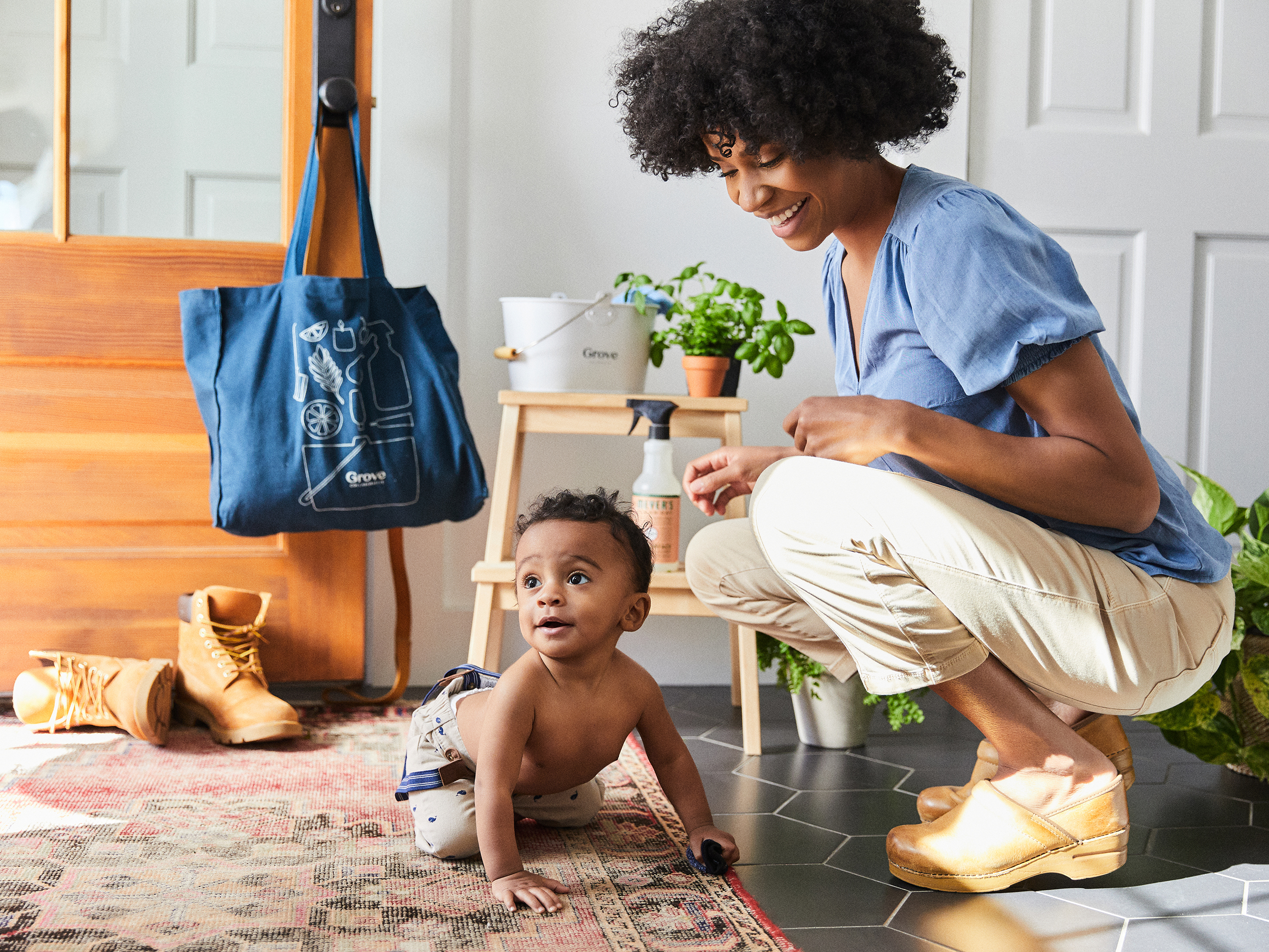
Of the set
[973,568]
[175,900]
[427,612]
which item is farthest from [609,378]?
[175,900]

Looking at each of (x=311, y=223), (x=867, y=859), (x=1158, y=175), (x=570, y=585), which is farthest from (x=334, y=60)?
(x=1158, y=175)

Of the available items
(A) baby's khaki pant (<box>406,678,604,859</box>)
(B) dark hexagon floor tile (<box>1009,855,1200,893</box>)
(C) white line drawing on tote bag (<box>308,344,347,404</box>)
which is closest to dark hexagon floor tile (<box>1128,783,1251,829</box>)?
(B) dark hexagon floor tile (<box>1009,855,1200,893</box>)

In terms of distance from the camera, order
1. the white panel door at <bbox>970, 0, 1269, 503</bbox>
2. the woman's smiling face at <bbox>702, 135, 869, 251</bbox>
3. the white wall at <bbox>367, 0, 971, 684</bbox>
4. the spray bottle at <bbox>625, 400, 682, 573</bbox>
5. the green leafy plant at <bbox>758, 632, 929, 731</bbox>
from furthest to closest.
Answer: the white panel door at <bbox>970, 0, 1269, 503</bbox>, the white wall at <bbox>367, 0, 971, 684</bbox>, the spray bottle at <bbox>625, 400, 682, 573</bbox>, the green leafy plant at <bbox>758, 632, 929, 731</bbox>, the woman's smiling face at <bbox>702, 135, 869, 251</bbox>

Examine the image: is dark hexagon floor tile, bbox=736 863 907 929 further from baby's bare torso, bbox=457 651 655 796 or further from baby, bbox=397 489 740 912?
baby's bare torso, bbox=457 651 655 796

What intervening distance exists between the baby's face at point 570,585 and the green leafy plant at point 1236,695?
0.82 m

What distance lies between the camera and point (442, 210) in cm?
194

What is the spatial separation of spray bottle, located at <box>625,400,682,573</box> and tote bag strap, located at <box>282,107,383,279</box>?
1.57 feet

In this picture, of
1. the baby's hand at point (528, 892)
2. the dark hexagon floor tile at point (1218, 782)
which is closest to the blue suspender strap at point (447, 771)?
the baby's hand at point (528, 892)

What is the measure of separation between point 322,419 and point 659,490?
21.1 inches

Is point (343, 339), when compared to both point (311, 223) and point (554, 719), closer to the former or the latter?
point (311, 223)

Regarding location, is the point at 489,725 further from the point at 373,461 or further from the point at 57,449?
the point at 57,449

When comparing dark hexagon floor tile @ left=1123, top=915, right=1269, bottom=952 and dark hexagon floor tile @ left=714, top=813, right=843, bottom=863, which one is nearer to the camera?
dark hexagon floor tile @ left=1123, top=915, right=1269, bottom=952

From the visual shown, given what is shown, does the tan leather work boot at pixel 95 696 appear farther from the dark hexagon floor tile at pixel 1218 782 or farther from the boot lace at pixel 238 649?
the dark hexagon floor tile at pixel 1218 782

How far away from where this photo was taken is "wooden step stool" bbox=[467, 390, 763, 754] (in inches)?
65.1
